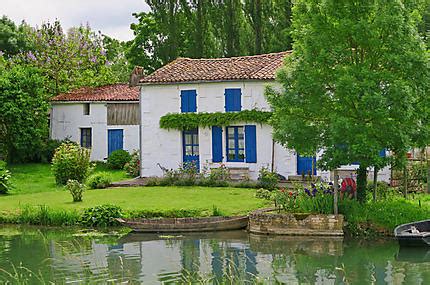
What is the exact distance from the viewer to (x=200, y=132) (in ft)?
105

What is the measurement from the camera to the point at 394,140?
20.0 m

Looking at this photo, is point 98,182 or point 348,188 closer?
point 348,188

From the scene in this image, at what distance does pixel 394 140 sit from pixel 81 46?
97.3 ft

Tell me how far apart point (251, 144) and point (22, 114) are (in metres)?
13.0

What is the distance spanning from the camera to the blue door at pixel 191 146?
3225 cm

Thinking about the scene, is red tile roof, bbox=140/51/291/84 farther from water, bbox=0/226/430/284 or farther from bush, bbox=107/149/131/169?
water, bbox=0/226/430/284

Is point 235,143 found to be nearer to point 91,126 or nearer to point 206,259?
point 91,126

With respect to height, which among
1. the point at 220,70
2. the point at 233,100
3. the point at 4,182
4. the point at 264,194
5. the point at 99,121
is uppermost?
the point at 220,70

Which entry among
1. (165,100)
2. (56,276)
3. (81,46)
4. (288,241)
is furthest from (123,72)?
(56,276)

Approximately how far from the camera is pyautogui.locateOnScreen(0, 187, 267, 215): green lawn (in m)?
23.8

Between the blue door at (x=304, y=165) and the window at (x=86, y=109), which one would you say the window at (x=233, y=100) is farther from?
the window at (x=86, y=109)

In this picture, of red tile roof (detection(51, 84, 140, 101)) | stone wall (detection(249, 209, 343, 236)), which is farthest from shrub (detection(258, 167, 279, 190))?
red tile roof (detection(51, 84, 140, 101))

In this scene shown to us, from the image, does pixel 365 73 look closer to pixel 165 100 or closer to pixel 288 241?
pixel 288 241

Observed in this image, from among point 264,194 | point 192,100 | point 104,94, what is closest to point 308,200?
point 264,194
